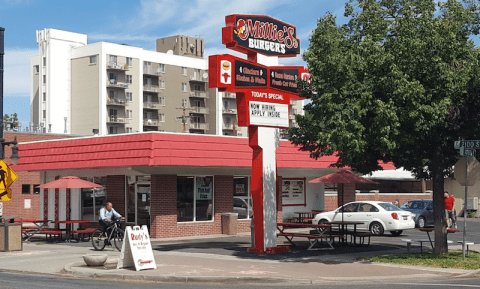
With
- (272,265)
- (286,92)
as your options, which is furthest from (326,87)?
(272,265)

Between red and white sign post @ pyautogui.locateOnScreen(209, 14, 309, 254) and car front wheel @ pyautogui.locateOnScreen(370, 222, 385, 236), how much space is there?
28.8 ft

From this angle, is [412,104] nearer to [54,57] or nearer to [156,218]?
[156,218]

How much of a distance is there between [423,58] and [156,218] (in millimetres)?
14491

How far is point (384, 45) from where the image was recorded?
18.2 metres

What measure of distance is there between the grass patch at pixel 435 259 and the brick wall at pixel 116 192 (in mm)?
13529

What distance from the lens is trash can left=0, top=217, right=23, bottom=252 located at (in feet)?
73.1

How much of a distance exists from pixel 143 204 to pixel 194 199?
2323 millimetres

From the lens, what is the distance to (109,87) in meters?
91.0

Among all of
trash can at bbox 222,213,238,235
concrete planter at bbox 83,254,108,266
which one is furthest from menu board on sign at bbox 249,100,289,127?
trash can at bbox 222,213,238,235

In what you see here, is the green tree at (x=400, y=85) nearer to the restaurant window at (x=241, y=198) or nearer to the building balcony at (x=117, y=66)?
the restaurant window at (x=241, y=198)

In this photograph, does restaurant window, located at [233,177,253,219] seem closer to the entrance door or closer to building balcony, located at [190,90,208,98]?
the entrance door

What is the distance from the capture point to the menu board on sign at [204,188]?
98.5ft

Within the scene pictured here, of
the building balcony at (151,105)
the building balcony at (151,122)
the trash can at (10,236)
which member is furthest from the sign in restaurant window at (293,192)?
the building balcony at (151,105)

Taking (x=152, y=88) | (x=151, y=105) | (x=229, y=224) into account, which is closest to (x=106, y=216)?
(x=229, y=224)
